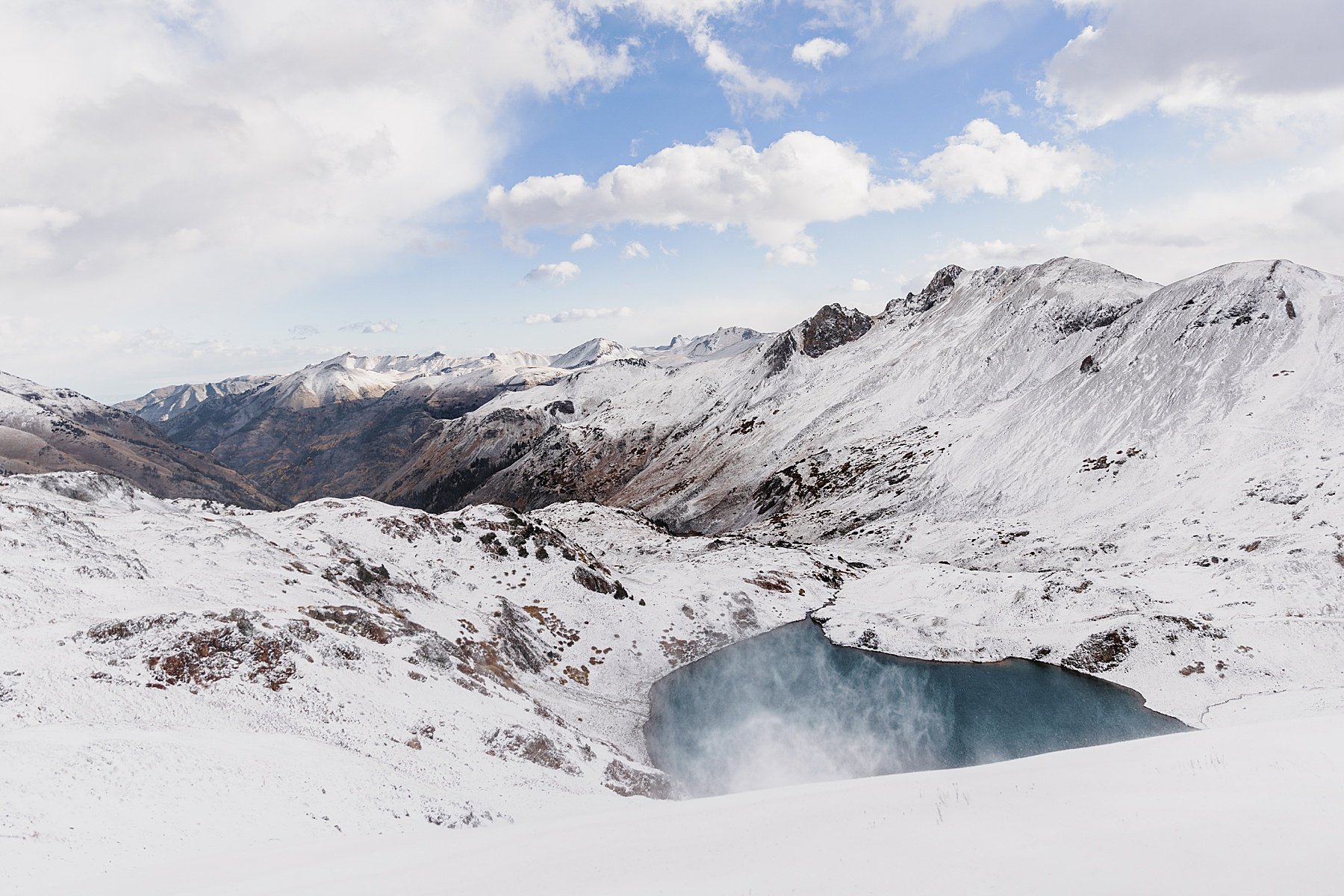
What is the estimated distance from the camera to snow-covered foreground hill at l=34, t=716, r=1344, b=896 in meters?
10.1

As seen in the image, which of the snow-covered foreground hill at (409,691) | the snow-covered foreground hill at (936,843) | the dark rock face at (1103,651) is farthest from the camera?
the dark rock face at (1103,651)

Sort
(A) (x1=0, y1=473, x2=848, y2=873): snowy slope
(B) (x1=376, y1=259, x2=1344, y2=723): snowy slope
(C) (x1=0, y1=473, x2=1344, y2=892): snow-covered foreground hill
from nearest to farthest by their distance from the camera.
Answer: (C) (x1=0, y1=473, x2=1344, y2=892): snow-covered foreground hill, (A) (x1=0, y1=473, x2=848, y2=873): snowy slope, (B) (x1=376, y1=259, x2=1344, y2=723): snowy slope

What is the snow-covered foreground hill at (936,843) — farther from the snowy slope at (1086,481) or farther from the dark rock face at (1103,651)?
the dark rock face at (1103,651)

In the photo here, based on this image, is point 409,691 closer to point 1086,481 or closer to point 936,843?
point 936,843

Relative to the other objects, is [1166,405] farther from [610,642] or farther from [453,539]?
[453,539]

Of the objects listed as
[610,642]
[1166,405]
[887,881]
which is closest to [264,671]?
[887,881]

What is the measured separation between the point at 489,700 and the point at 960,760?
3294 cm

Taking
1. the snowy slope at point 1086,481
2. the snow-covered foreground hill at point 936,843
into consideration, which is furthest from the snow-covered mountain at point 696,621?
the snowy slope at point 1086,481

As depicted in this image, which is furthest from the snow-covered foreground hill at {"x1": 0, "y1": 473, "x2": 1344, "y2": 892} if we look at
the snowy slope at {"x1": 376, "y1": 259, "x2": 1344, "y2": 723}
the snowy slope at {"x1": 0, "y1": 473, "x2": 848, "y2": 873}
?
the snowy slope at {"x1": 376, "y1": 259, "x2": 1344, "y2": 723}

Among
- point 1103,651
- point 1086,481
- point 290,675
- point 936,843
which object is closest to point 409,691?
point 290,675

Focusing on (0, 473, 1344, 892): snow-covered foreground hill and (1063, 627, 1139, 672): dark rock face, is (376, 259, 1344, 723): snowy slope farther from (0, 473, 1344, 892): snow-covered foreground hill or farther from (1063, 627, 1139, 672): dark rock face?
(0, 473, 1344, 892): snow-covered foreground hill

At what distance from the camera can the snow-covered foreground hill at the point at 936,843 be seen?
10.1 metres

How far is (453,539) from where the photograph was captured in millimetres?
67812

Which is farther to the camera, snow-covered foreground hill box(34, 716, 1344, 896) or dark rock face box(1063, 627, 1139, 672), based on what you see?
dark rock face box(1063, 627, 1139, 672)
